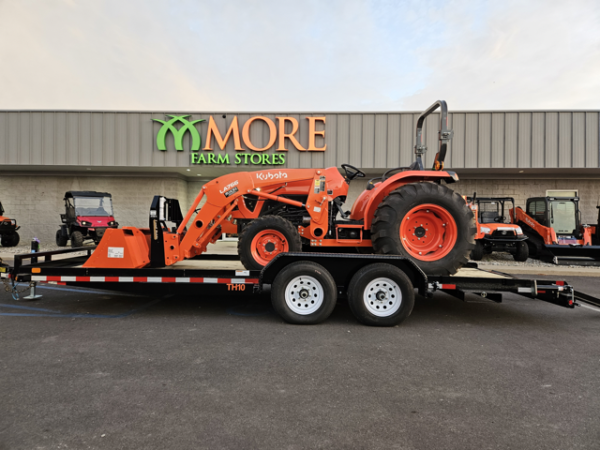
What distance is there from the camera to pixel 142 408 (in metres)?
2.62

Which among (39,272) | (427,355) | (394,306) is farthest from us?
(39,272)

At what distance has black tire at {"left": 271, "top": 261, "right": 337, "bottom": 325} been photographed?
4609 millimetres

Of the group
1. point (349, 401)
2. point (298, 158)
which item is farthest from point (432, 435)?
point (298, 158)

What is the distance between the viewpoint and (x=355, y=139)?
13359mm

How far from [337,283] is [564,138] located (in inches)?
508

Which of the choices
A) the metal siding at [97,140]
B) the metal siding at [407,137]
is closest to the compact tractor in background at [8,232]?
the metal siding at [97,140]

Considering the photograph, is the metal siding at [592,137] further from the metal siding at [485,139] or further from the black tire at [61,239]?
the black tire at [61,239]

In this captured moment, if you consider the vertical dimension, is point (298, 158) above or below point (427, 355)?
above

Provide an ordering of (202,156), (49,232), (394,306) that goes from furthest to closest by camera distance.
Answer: (49,232), (202,156), (394,306)

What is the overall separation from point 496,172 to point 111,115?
51.1 ft

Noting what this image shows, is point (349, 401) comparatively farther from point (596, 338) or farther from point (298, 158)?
point (298, 158)

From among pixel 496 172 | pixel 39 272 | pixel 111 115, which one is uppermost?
pixel 111 115

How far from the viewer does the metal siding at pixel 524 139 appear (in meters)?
12.9

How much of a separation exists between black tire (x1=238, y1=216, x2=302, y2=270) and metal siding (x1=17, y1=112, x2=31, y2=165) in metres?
13.3
